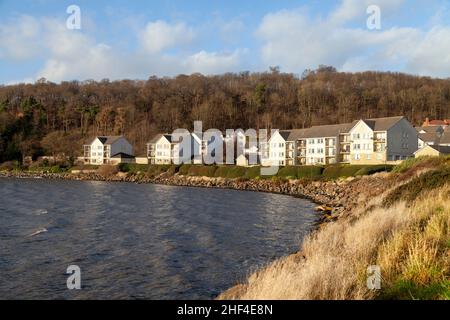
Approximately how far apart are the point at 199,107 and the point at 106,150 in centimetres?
3792

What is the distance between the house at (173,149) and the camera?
108375 millimetres

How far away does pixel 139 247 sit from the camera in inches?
850

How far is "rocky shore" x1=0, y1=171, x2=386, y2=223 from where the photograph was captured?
144 feet

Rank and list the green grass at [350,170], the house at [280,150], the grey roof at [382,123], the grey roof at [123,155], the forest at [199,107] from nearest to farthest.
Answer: the green grass at [350,170] → the grey roof at [382,123] → the house at [280,150] → the grey roof at [123,155] → the forest at [199,107]

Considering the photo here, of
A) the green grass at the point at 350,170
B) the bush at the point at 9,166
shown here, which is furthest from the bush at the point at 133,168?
the green grass at the point at 350,170

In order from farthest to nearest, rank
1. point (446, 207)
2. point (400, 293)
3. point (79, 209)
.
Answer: point (79, 209) < point (446, 207) < point (400, 293)

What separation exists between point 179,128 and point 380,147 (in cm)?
6950

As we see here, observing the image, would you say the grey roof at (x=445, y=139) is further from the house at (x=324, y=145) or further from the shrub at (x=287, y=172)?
the shrub at (x=287, y=172)

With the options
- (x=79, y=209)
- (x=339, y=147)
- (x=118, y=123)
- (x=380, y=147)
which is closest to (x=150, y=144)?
(x=118, y=123)

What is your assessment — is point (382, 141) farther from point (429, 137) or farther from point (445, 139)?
point (429, 137)

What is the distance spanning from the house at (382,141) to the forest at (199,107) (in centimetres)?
4975

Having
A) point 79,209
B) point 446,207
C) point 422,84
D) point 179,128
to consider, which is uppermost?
point 422,84
